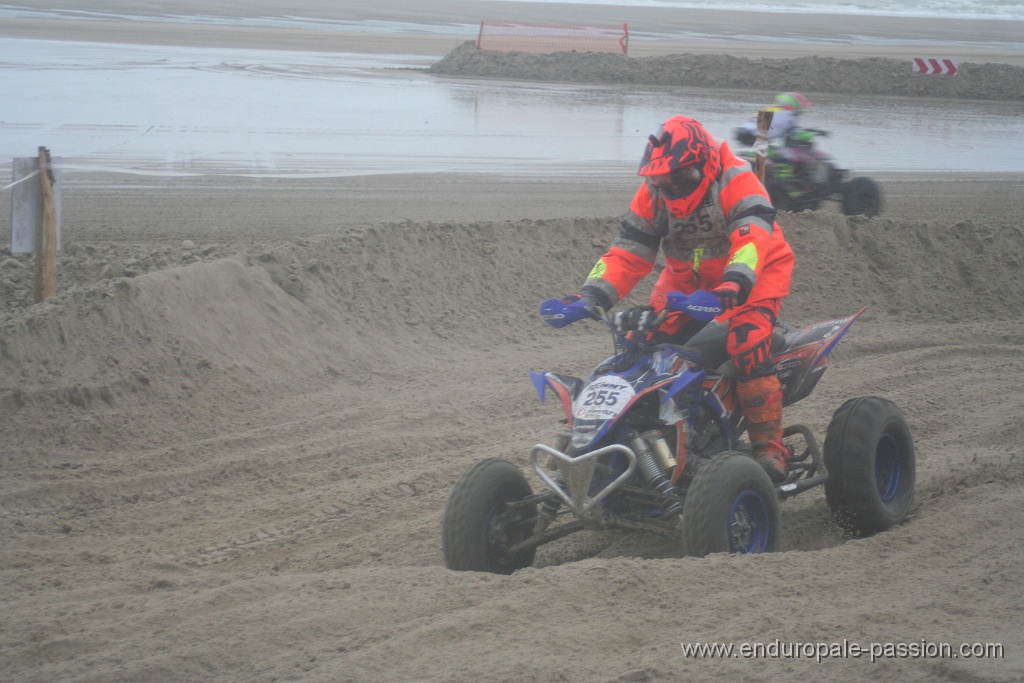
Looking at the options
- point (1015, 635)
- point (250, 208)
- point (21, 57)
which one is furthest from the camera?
point (21, 57)

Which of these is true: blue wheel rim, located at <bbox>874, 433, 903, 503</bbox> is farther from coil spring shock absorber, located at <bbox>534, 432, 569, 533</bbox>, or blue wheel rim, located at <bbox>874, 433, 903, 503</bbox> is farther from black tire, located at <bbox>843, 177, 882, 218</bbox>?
black tire, located at <bbox>843, 177, 882, 218</bbox>

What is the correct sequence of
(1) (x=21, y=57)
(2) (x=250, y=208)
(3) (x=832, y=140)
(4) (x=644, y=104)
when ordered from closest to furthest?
(2) (x=250, y=208) < (3) (x=832, y=140) < (4) (x=644, y=104) < (1) (x=21, y=57)

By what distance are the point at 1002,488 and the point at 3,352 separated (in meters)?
6.32

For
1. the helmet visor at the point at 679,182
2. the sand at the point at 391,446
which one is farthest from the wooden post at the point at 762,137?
the helmet visor at the point at 679,182

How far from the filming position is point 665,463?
4.45 metres

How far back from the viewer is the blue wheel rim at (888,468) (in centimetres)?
522

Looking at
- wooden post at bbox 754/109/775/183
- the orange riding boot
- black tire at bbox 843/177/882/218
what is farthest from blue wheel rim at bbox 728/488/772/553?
black tire at bbox 843/177/882/218

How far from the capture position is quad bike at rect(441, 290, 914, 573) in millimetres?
4297

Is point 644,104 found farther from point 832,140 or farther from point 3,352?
point 3,352

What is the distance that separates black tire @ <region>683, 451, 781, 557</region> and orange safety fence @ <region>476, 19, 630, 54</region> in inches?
916

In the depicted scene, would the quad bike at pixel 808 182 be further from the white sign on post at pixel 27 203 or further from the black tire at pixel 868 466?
the white sign on post at pixel 27 203

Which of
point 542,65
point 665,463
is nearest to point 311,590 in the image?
point 665,463

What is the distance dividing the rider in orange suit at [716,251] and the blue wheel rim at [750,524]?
63 cm

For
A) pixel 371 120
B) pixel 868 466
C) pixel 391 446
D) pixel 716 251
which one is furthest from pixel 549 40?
pixel 868 466
